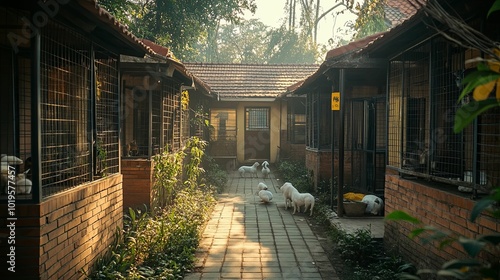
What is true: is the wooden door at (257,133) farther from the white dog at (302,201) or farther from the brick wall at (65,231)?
the brick wall at (65,231)

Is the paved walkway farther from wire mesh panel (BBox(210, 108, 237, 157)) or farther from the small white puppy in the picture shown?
wire mesh panel (BBox(210, 108, 237, 157))

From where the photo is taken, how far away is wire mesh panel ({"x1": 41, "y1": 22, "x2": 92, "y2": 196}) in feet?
15.4

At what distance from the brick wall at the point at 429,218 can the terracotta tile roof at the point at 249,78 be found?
12625mm

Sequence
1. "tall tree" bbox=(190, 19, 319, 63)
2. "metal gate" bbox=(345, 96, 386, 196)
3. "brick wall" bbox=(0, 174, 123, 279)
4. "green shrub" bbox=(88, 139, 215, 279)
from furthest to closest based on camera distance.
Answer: "tall tree" bbox=(190, 19, 319, 63) → "metal gate" bbox=(345, 96, 386, 196) → "green shrub" bbox=(88, 139, 215, 279) → "brick wall" bbox=(0, 174, 123, 279)

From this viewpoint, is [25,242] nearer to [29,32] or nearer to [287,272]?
[29,32]

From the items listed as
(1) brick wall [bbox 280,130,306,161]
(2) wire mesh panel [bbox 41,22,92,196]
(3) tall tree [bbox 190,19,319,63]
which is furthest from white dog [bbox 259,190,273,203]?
(3) tall tree [bbox 190,19,319,63]

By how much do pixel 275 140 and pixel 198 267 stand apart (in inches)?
566

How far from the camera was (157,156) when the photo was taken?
879 centimetres

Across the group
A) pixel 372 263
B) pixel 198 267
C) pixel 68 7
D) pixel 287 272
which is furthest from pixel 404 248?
pixel 68 7

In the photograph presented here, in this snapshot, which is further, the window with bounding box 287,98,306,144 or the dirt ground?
the window with bounding box 287,98,306,144

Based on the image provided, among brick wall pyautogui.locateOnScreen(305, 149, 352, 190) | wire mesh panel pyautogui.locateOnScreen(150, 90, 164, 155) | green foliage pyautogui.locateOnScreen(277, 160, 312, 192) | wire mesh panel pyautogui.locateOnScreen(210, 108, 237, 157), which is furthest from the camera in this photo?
wire mesh panel pyautogui.locateOnScreen(210, 108, 237, 157)

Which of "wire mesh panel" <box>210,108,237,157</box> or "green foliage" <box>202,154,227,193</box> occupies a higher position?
"wire mesh panel" <box>210,108,237,157</box>

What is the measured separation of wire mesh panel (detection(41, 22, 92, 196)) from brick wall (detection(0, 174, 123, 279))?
298 millimetres

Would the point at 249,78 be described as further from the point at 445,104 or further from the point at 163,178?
the point at 445,104
